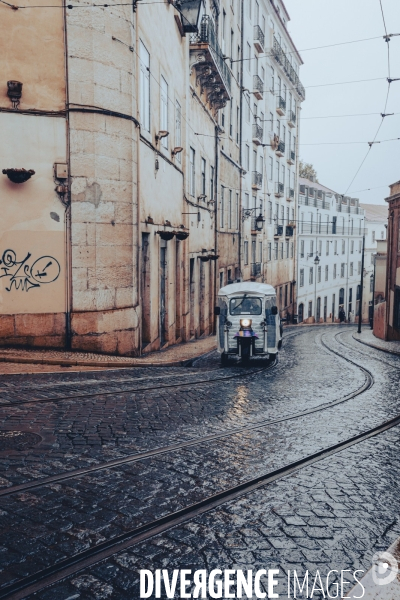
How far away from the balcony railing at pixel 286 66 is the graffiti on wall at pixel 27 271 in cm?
3625

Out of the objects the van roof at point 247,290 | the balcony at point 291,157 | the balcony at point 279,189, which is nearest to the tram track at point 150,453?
the van roof at point 247,290

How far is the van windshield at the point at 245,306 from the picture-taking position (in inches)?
642

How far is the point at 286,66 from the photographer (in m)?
50.2

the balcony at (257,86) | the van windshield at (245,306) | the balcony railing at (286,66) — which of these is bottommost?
the van windshield at (245,306)

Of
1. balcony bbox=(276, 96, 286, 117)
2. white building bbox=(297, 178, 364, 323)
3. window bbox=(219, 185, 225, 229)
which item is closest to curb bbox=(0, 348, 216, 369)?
window bbox=(219, 185, 225, 229)

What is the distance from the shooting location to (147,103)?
17.5 meters

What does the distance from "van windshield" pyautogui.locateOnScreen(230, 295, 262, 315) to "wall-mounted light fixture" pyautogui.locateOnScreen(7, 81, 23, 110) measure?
709 cm

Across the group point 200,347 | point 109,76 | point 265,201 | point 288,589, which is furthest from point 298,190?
point 288,589

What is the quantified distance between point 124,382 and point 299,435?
4343 millimetres

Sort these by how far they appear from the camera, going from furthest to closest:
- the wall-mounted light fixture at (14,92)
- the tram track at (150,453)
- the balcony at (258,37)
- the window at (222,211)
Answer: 1. the balcony at (258,37)
2. the window at (222,211)
3. the wall-mounted light fixture at (14,92)
4. the tram track at (150,453)

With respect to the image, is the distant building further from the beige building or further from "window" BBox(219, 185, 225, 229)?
the beige building

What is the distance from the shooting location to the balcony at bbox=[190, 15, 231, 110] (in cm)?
2378

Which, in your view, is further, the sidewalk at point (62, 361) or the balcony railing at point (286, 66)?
the balcony railing at point (286, 66)

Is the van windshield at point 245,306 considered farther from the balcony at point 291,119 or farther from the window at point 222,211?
the balcony at point 291,119
